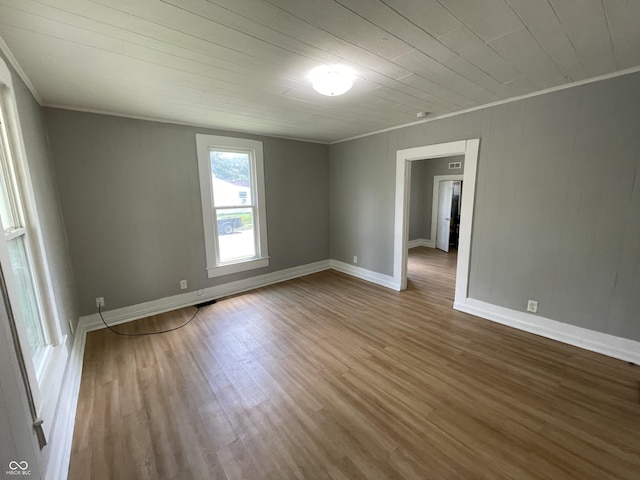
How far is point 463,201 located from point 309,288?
2.52 m

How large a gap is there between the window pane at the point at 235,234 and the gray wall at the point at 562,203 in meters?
2.86

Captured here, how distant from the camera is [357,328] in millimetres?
2945

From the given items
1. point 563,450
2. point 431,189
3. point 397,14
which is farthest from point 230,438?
point 431,189

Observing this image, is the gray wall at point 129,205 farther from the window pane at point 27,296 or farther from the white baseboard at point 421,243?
the white baseboard at point 421,243

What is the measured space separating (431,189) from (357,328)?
5425mm

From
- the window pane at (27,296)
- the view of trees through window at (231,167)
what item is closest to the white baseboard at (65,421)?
the window pane at (27,296)

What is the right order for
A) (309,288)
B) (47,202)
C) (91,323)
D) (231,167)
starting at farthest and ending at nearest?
(309,288) < (231,167) < (91,323) < (47,202)

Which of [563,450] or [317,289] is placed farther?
[317,289]

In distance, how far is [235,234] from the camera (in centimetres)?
404

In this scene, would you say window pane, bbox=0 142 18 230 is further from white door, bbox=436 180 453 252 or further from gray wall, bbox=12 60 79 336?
white door, bbox=436 180 453 252

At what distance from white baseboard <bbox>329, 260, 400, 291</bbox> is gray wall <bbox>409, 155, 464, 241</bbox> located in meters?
2.95

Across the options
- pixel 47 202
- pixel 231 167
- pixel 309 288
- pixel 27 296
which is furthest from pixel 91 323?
pixel 309 288

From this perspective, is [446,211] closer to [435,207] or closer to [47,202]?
[435,207]

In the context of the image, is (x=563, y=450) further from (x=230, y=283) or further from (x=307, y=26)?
(x=230, y=283)
